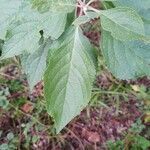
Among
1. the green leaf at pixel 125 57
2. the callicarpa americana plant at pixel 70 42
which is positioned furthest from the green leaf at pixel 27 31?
the green leaf at pixel 125 57

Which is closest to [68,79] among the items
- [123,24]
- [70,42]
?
[70,42]

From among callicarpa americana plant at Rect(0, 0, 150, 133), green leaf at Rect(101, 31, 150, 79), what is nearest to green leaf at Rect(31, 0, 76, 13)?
callicarpa americana plant at Rect(0, 0, 150, 133)

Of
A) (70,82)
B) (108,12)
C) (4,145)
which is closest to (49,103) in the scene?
(70,82)

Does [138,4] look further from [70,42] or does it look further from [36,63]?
[36,63]

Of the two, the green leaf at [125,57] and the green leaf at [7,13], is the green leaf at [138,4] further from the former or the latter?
the green leaf at [7,13]

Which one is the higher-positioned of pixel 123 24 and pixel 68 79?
pixel 123 24

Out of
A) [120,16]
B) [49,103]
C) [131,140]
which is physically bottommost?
[131,140]

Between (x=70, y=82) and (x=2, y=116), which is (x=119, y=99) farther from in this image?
(x=70, y=82)
